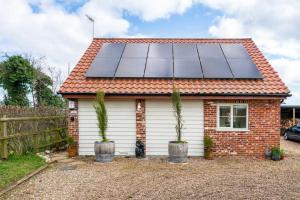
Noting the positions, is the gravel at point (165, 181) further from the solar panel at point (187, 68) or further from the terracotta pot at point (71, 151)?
the solar panel at point (187, 68)

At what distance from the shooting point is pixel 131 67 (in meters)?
13.2

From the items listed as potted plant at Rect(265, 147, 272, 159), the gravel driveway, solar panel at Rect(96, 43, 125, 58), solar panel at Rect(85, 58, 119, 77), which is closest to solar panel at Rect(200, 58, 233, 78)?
potted plant at Rect(265, 147, 272, 159)

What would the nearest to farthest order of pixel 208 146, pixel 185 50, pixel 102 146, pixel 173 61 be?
pixel 102 146
pixel 208 146
pixel 173 61
pixel 185 50

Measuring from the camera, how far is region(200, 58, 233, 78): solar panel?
494 inches

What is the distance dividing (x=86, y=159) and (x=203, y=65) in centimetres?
619

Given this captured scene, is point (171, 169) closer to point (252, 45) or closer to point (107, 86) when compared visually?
point (107, 86)

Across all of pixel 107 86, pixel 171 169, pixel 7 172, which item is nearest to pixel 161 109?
pixel 107 86

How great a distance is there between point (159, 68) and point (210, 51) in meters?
3.05

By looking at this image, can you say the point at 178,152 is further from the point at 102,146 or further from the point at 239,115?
the point at 239,115

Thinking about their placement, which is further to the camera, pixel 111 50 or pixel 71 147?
pixel 111 50

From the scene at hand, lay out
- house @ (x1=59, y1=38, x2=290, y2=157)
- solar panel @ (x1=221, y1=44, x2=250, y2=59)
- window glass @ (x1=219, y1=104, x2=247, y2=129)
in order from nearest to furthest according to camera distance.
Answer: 1. house @ (x1=59, y1=38, x2=290, y2=157)
2. window glass @ (x1=219, y1=104, x2=247, y2=129)
3. solar panel @ (x1=221, y1=44, x2=250, y2=59)

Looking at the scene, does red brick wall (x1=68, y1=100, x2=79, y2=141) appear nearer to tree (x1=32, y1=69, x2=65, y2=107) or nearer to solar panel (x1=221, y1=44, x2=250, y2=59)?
solar panel (x1=221, y1=44, x2=250, y2=59)

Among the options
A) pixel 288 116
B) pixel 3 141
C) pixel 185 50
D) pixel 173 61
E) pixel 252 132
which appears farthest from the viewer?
pixel 288 116

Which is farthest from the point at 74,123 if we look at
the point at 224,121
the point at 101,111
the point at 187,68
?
the point at 224,121
